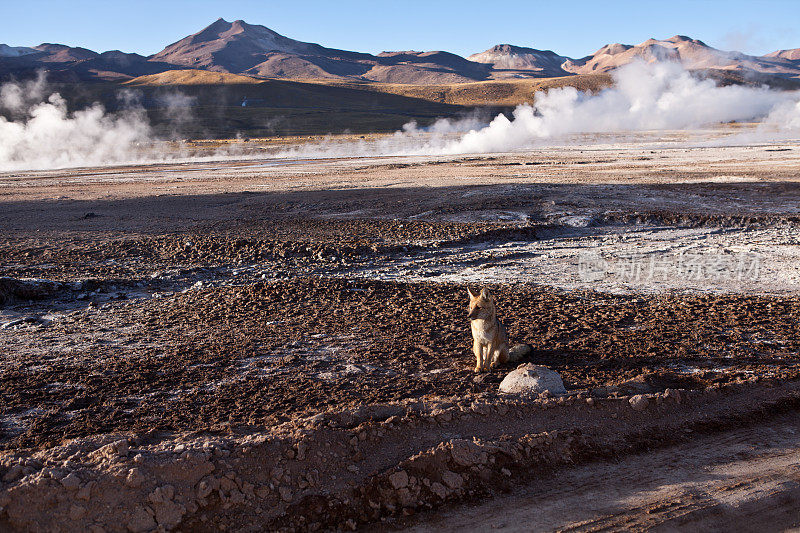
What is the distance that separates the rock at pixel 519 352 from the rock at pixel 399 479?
105 inches

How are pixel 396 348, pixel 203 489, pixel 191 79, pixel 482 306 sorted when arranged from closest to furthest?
pixel 203 489 → pixel 482 306 → pixel 396 348 → pixel 191 79

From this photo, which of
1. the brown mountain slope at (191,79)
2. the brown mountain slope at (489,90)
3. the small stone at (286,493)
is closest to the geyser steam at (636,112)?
the brown mountain slope at (489,90)

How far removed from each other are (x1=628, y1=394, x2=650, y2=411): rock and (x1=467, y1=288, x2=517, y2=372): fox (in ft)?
4.82

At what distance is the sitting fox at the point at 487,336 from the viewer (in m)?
6.12

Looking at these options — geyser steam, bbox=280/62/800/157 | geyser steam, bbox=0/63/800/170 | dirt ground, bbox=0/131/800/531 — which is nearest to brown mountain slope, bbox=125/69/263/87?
geyser steam, bbox=0/63/800/170

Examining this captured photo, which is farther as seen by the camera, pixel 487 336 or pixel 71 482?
pixel 487 336

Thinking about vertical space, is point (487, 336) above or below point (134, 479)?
above

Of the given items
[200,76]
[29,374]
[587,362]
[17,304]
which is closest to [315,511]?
[587,362]

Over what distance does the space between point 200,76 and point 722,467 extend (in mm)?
152122

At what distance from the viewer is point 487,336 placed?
625 centimetres

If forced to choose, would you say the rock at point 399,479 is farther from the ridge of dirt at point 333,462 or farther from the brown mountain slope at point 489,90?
the brown mountain slope at point 489,90

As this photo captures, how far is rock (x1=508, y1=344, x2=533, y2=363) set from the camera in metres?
6.66

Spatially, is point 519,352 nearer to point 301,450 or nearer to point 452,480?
point 452,480

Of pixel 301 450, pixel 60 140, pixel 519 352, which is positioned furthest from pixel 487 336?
pixel 60 140
